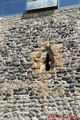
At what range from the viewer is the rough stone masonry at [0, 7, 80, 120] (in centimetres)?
598

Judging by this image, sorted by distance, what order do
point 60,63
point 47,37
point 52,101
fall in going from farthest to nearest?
point 47,37 → point 60,63 → point 52,101

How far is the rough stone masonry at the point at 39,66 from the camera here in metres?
5.98

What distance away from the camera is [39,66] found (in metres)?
6.55

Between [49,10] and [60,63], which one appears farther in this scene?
[49,10]

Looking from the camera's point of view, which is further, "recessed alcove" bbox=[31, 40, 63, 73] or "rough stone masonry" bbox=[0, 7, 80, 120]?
"recessed alcove" bbox=[31, 40, 63, 73]

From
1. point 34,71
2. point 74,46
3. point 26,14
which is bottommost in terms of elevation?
point 34,71

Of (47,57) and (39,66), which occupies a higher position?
(47,57)

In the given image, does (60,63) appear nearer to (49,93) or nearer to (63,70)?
(63,70)

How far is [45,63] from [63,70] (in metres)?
0.53

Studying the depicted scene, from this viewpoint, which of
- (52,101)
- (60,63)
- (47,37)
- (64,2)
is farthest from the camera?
(64,2)

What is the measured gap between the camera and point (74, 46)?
262 inches

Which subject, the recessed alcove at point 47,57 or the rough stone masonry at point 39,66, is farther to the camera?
the recessed alcove at point 47,57

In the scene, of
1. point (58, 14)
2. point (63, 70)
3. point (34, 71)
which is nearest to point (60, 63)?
point (63, 70)

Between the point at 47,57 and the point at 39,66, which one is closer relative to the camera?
the point at 39,66
